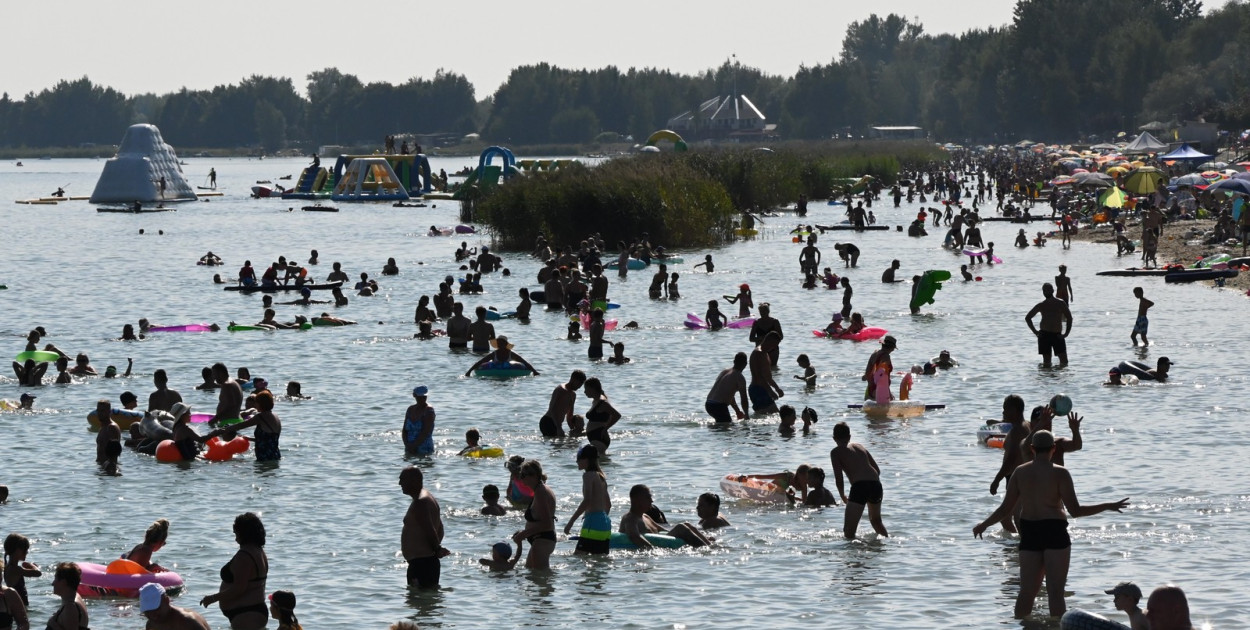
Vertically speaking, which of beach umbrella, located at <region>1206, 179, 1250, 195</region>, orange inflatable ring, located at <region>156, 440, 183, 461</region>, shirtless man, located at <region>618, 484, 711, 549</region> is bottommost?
orange inflatable ring, located at <region>156, 440, 183, 461</region>

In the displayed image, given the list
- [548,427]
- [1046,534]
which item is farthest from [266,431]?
[1046,534]

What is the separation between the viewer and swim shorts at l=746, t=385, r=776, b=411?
23.4 metres

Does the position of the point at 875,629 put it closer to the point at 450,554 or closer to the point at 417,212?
the point at 450,554

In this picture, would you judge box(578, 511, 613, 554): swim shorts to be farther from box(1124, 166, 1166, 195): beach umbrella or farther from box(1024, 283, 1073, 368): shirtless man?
box(1124, 166, 1166, 195): beach umbrella

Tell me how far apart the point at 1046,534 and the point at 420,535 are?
538 centimetres

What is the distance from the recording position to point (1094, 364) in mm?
29125

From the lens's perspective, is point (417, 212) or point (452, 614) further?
point (417, 212)

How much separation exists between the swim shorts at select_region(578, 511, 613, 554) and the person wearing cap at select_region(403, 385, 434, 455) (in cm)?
557

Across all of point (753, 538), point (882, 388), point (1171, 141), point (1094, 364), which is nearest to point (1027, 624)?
point (753, 538)

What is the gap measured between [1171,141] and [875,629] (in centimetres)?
10710

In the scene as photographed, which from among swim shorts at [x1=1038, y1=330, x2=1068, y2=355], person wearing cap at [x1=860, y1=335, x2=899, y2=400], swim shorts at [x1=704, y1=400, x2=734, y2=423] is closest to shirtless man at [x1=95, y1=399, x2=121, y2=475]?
swim shorts at [x1=704, y1=400, x2=734, y2=423]

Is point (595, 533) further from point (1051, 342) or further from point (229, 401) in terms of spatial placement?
point (1051, 342)

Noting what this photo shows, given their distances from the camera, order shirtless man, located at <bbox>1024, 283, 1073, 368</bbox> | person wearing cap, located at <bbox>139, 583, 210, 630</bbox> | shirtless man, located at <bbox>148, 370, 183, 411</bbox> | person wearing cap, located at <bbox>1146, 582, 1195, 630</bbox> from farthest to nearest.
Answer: shirtless man, located at <bbox>1024, 283, 1073, 368</bbox>, shirtless man, located at <bbox>148, 370, 183, 411</bbox>, person wearing cap, located at <bbox>139, 583, 210, 630</bbox>, person wearing cap, located at <bbox>1146, 582, 1195, 630</bbox>

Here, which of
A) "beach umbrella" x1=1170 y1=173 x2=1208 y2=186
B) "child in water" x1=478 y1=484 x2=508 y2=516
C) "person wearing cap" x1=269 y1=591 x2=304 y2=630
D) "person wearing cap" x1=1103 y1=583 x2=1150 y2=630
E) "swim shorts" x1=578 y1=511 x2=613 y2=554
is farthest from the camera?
"beach umbrella" x1=1170 y1=173 x2=1208 y2=186
